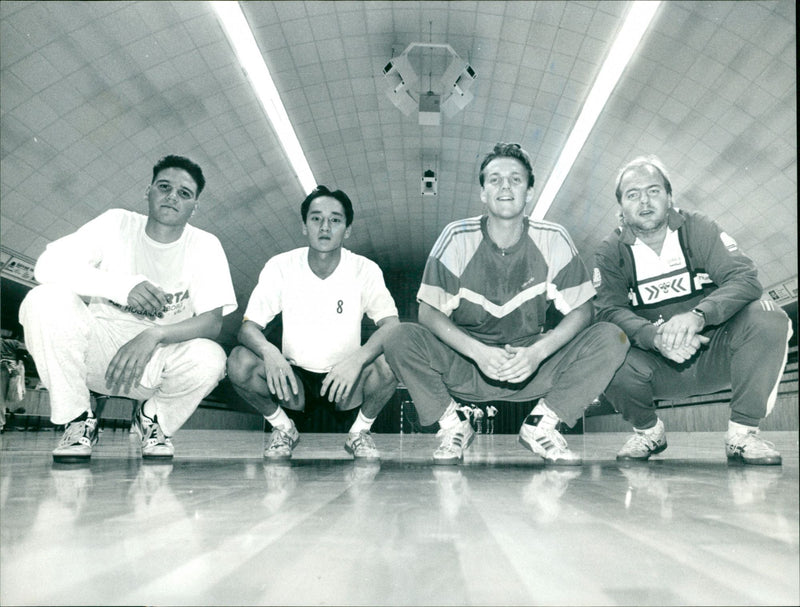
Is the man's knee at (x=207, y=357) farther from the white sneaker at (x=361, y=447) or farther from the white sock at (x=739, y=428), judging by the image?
the white sock at (x=739, y=428)

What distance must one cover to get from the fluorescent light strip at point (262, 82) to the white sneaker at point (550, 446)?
97 centimetres

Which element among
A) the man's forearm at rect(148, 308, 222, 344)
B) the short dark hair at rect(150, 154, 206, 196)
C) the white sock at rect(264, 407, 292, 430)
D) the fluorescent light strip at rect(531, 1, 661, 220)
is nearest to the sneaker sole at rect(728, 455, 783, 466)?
the fluorescent light strip at rect(531, 1, 661, 220)

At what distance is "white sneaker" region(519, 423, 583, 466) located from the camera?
164 cm

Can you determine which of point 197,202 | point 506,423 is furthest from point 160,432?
point 506,423

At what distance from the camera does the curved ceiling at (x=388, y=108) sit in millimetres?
712

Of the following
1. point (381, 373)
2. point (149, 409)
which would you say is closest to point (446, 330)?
point (381, 373)

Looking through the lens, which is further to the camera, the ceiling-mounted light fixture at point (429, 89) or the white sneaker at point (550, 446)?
the white sneaker at point (550, 446)

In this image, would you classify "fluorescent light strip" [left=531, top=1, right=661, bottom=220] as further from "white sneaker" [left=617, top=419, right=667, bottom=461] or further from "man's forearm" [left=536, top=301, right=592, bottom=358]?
"white sneaker" [left=617, top=419, right=667, bottom=461]

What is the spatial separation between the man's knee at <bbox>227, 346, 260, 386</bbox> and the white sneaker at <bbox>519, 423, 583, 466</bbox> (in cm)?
94

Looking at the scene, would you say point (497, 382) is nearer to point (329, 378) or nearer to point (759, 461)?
point (329, 378)

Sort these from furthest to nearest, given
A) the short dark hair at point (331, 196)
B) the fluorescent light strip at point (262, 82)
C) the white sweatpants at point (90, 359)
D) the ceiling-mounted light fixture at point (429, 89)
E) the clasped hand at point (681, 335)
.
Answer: the short dark hair at point (331, 196)
the white sweatpants at point (90, 359)
the clasped hand at point (681, 335)
the ceiling-mounted light fixture at point (429, 89)
the fluorescent light strip at point (262, 82)

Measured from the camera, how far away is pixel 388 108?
1027mm

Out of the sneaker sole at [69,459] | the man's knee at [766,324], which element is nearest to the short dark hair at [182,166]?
the sneaker sole at [69,459]

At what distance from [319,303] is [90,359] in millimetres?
733
